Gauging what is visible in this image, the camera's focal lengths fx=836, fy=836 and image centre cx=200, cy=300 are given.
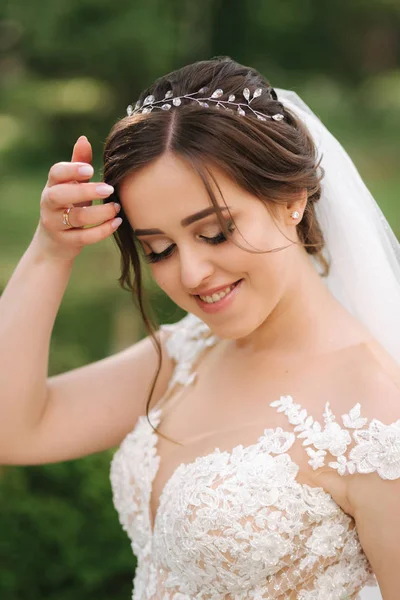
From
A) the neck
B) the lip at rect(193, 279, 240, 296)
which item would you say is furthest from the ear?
the lip at rect(193, 279, 240, 296)

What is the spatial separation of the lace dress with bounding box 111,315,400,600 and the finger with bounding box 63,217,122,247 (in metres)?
0.63

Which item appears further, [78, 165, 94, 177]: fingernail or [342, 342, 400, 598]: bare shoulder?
[78, 165, 94, 177]: fingernail

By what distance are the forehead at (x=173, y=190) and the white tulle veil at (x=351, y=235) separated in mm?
541

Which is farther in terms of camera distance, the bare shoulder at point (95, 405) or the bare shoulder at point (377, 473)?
the bare shoulder at point (95, 405)

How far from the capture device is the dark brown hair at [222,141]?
2035mm

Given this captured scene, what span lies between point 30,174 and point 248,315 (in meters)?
7.85

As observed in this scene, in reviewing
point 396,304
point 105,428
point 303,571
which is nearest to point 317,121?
point 396,304

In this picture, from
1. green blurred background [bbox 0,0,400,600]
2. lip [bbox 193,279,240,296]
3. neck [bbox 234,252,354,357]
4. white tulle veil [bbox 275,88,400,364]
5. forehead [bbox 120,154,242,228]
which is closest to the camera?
forehead [bbox 120,154,242,228]

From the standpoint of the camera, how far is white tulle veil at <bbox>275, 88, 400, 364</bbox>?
8.11 ft

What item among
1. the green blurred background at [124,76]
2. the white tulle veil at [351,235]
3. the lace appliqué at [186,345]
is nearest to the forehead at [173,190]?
the white tulle veil at [351,235]

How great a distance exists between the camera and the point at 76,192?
83.4 inches

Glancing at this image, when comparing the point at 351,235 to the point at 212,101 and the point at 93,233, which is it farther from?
the point at 93,233

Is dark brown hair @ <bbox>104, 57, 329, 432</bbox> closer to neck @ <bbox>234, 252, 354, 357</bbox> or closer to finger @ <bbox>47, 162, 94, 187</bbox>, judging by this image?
finger @ <bbox>47, 162, 94, 187</bbox>

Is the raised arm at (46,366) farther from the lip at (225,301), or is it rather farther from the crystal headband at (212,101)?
the lip at (225,301)
